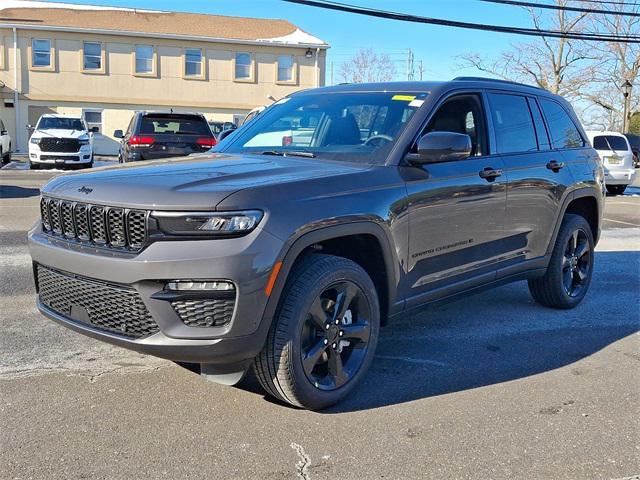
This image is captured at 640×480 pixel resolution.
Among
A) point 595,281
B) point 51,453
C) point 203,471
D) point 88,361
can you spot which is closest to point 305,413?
point 203,471

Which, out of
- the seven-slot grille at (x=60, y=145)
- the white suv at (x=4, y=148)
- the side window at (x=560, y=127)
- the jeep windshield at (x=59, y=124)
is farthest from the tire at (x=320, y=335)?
the jeep windshield at (x=59, y=124)

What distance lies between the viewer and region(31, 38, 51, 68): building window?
33.5m

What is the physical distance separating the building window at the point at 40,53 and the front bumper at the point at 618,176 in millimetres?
27376

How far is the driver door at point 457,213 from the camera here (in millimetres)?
4230

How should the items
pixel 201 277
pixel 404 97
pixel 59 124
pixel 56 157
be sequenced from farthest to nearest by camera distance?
1. pixel 59 124
2. pixel 56 157
3. pixel 404 97
4. pixel 201 277

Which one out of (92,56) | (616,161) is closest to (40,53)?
(92,56)

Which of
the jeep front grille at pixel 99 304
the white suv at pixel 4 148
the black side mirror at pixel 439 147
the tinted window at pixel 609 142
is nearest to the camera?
the jeep front grille at pixel 99 304

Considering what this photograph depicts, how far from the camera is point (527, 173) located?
5.24 meters

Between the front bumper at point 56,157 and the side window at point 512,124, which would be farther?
the front bumper at point 56,157

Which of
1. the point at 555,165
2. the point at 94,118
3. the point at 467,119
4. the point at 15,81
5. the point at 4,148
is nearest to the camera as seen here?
the point at 467,119

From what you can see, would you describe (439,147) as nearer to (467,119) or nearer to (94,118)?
(467,119)

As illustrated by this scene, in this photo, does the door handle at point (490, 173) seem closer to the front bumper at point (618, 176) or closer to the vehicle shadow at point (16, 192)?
the vehicle shadow at point (16, 192)

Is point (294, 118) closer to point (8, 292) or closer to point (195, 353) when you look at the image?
point (195, 353)

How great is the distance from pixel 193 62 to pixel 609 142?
2320cm
